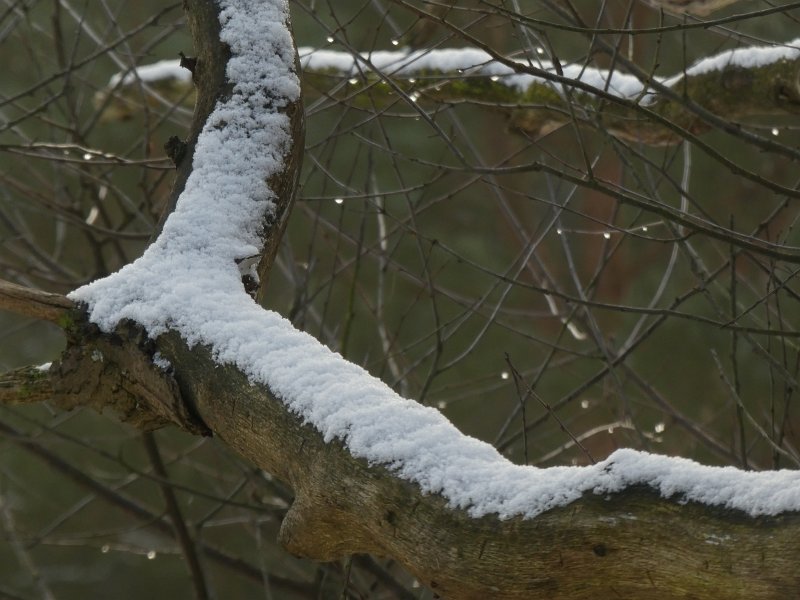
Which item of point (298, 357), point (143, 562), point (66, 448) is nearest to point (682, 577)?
point (298, 357)

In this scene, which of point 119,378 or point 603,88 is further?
point 603,88

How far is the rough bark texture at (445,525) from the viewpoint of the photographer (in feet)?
3.76

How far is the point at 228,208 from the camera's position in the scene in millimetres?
1997

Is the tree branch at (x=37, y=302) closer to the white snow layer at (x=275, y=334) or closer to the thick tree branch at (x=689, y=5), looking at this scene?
the white snow layer at (x=275, y=334)

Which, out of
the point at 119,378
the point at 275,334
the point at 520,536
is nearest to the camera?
the point at 520,536

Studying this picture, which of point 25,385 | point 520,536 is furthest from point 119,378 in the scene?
point 520,536

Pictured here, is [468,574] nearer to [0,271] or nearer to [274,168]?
[274,168]

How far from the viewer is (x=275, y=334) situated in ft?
5.53

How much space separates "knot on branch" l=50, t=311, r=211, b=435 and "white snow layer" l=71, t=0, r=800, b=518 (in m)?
0.04

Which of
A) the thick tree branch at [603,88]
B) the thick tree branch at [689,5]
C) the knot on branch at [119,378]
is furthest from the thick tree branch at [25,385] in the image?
the thick tree branch at [689,5]

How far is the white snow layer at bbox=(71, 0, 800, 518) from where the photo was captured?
1.25 meters

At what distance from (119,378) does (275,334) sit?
37 cm

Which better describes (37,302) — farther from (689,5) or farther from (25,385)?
(689,5)

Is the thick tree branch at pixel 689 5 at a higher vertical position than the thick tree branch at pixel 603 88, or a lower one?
lower
